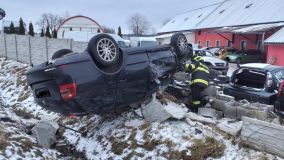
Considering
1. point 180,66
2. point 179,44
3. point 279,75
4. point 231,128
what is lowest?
point 231,128

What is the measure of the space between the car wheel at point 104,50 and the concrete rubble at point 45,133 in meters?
1.93

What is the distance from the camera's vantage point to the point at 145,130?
20.5 ft

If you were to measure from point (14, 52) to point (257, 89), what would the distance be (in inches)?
683

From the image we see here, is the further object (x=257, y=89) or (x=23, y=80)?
(x=23, y=80)

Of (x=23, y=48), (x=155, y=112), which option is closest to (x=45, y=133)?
(x=155, y=112)

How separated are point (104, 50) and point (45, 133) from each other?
2152 mm

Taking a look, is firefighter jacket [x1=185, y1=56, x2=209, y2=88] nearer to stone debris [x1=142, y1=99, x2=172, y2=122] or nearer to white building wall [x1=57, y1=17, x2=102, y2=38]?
stone debris [x1=142, y1=99, x2=172, y2=122]

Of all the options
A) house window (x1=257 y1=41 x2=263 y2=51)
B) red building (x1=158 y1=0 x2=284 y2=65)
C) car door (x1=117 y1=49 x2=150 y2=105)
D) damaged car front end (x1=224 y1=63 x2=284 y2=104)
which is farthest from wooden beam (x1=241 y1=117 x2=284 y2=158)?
house window (x1=257 y1=41 x2=263 y2=51)

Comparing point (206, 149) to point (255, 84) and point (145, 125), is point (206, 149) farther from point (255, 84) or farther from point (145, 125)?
point (255, 84)

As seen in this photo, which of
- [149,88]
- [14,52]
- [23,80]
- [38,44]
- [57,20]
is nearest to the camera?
[149,88]

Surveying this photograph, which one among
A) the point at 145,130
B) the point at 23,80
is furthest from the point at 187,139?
the point at 23,80

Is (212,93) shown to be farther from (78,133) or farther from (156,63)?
(78,133)

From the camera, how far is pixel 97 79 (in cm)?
566

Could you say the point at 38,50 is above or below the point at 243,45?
below
